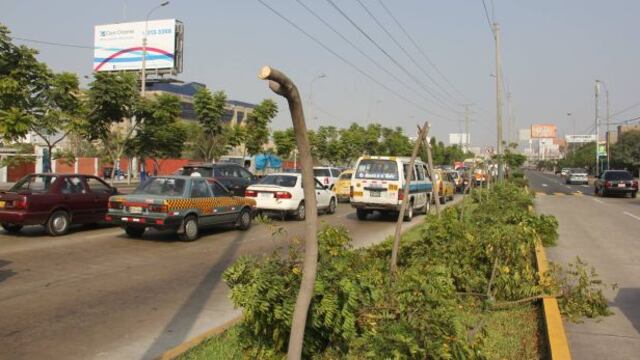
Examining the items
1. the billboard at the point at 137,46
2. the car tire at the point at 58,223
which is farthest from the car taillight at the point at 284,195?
the billboard at the point at 137,46

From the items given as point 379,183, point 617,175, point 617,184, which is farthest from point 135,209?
point 617,175

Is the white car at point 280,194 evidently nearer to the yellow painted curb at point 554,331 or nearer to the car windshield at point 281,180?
the car windshield at point 281,180

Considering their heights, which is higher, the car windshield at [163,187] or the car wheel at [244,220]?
the car windshield at [163,187]

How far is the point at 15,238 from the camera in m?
13.3

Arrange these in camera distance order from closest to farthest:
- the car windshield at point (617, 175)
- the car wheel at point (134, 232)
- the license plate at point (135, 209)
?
the license plate at point (135, 209)
the car wheel at point (134, 232)
the car windshield at point (617, 175)

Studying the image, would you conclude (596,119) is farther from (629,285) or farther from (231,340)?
(231,340)

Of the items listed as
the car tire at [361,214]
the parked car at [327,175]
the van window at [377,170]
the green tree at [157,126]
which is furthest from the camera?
the parked car at [327,175]

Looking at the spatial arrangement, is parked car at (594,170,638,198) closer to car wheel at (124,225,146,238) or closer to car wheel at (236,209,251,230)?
car wheel at (236,209,251,230)

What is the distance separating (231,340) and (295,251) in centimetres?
133

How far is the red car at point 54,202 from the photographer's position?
512 inches

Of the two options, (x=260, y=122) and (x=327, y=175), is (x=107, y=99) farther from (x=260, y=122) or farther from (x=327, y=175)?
(x=260, y=122)

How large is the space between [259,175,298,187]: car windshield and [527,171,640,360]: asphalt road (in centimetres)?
811

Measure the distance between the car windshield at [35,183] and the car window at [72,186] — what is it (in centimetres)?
30

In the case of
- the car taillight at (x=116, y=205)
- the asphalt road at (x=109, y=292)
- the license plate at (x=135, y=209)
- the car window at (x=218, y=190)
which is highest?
the car window at (x=218, y=190)
